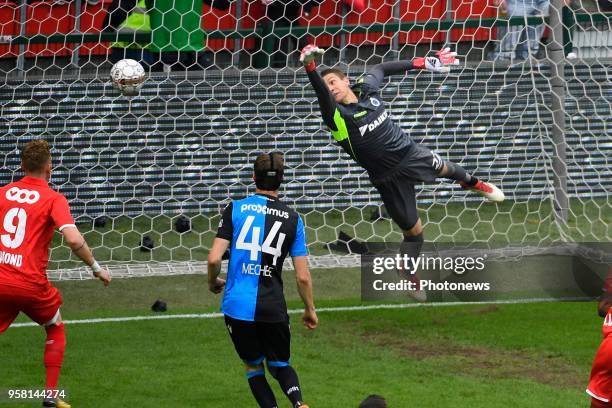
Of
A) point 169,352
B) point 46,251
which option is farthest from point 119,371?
point 46,251

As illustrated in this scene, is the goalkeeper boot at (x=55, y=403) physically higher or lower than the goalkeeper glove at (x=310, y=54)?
lower

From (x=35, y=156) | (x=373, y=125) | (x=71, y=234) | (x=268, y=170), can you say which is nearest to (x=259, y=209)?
(x=268, y=170)

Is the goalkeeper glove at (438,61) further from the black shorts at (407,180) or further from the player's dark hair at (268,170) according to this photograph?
the player's dark hair at (268,170)

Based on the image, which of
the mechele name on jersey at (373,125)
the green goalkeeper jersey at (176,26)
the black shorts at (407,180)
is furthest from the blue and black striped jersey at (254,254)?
the green goalkeeper jersey at (176,26)

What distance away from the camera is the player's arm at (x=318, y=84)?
9695 millimetres

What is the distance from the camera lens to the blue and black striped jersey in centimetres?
827

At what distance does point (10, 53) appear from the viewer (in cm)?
1413

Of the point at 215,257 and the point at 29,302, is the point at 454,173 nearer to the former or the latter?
the point at 215,257

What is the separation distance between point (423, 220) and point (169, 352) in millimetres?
4376

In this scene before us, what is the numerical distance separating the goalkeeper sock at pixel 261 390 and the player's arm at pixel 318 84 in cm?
255

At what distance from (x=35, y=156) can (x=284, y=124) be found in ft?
19.6

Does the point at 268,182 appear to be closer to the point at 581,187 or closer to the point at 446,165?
the point at 446,165

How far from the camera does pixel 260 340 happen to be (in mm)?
8438

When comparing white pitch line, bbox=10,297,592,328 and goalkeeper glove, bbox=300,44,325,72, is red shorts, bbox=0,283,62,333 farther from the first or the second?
white pitch line, bbox=10,297,592,328
